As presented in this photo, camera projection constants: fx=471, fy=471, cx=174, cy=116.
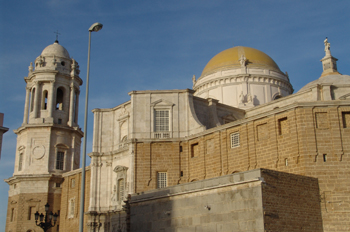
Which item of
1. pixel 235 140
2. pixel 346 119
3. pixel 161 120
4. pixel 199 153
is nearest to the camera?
pixel 346 119

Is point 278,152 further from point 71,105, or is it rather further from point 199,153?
point 71,105

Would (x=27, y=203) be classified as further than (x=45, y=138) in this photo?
No

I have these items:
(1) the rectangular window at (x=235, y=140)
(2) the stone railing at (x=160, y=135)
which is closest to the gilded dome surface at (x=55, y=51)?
(2) the stone railing at (x=160, y=135)

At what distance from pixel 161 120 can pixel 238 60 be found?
17542mm

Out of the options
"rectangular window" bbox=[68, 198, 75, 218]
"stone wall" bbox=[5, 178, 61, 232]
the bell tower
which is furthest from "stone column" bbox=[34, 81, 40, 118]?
"rectangular window" bbox=[68, 198, 75, 218]

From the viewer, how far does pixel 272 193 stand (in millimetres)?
26703

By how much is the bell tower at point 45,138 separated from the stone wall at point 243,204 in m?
27.6

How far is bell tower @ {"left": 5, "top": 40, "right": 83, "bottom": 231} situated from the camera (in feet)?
184

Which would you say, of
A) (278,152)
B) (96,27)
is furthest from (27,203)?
(96,27)

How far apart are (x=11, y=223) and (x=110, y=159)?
61.5 ft

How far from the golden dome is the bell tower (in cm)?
1825

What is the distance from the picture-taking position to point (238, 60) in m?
56.1

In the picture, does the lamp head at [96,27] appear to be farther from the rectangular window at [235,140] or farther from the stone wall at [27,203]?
the stone wall at [27,203]

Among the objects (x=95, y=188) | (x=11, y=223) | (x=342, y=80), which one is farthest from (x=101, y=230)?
(x=342, y=80)
